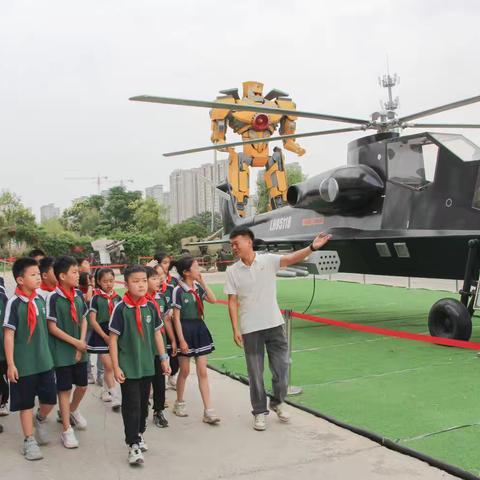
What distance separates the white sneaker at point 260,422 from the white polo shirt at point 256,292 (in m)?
0.67

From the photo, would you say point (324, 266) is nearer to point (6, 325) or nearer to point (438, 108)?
point (438, 108)

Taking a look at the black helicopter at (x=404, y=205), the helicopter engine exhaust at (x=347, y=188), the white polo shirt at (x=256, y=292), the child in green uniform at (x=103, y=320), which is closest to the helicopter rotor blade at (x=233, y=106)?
the black helicopter at (x=404, y=205)

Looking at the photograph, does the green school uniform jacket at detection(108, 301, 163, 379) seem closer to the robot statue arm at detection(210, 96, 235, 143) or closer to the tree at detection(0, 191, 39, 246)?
the robot statue arm at detection(210, 96, 235, 143)

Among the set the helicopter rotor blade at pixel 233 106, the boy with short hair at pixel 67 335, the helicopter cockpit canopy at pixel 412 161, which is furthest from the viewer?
the helicopter cockpit canopy at pixel 412 161

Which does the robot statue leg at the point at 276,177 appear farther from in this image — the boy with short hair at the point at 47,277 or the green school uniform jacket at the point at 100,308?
the boy with short hair at the point at 47,277

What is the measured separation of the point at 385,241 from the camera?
8375 mm

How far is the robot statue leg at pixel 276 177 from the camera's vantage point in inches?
721

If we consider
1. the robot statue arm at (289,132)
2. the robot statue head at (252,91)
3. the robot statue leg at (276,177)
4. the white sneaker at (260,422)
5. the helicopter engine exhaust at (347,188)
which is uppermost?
the robot statue head at (252,91)

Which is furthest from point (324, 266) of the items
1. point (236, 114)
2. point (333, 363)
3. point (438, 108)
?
point (236, 114)

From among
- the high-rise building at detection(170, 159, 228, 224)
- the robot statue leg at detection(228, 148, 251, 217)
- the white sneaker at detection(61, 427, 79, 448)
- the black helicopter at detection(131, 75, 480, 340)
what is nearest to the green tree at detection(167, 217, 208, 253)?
the robot statue leg at detection(228, 148, 251, 217)

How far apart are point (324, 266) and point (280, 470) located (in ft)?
16.5

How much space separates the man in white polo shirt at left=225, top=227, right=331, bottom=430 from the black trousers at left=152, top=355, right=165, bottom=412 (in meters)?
0.66

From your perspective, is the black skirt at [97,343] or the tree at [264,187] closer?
the black skirt at [97,343]

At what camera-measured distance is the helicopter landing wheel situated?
7.27 metres
